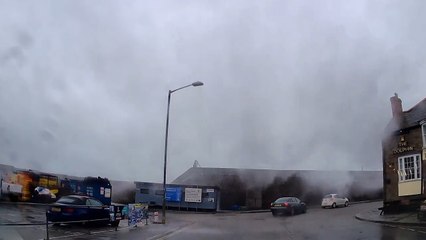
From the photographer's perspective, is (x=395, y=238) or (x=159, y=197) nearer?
(x=395, y=238)

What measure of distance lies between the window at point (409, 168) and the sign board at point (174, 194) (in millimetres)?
19585

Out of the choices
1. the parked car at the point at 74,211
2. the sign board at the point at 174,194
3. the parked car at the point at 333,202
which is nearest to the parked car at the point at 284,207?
the parked car at the point at 333,202

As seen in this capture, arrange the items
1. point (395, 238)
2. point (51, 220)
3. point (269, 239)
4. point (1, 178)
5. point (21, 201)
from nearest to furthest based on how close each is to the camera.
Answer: point (395, 238), point (269, 239), point (51, 220), point (1, 178), point (21, 201)

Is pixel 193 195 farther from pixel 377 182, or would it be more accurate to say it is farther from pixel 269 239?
pixel 269 239

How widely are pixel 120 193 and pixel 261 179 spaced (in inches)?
533

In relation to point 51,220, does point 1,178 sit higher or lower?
higher

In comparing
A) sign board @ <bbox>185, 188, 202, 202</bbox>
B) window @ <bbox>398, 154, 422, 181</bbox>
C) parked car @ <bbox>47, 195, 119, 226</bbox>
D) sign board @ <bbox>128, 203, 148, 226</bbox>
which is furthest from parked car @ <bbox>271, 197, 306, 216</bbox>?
parked car @ <bbox>47, 195, 119, 226</bbox>

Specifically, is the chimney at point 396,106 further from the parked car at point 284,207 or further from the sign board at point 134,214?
the sign board at point 134,214

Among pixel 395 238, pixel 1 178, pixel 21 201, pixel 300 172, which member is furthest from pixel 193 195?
pixel 395 238

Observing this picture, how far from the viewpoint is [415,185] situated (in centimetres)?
2262

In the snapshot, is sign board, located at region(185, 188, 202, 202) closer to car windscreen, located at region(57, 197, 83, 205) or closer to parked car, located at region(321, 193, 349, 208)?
parked car, located at region(321, 193, 349, 208)

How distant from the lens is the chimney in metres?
24.7

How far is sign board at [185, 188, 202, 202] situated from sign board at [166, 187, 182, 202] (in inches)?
26.1

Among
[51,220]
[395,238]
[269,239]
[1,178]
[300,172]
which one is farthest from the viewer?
[300,172]
